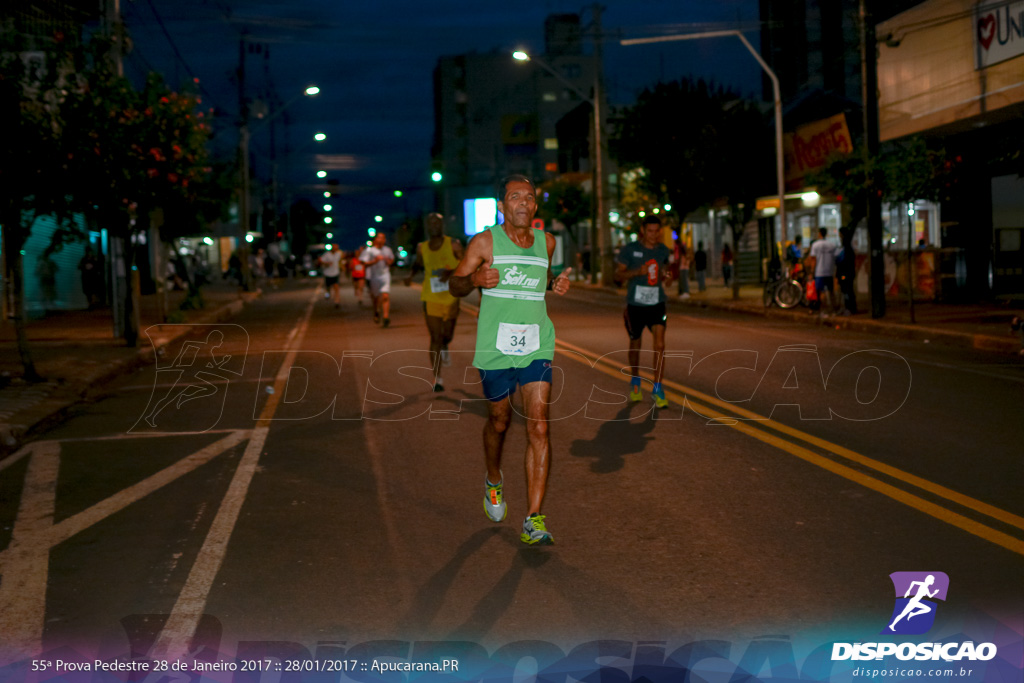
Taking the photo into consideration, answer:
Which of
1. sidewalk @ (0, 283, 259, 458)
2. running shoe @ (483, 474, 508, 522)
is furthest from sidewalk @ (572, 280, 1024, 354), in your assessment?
sidewalk @ (0, 283, 259, 458)

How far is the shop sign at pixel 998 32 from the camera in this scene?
2228cm

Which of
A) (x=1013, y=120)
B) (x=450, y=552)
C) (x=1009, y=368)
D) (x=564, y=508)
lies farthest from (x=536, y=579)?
(x=1013, y=120)

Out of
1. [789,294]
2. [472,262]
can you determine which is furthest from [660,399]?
[789,294]

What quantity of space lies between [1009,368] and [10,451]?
37.0ft

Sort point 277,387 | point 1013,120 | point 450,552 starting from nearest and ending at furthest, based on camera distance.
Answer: point 450,552 → point 277,387 → point 1013,120

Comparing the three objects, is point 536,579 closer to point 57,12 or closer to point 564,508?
point 564,508

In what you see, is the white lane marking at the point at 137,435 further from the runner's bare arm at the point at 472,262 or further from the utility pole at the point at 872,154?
the utility pole at the point at 872,154

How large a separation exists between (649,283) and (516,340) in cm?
496

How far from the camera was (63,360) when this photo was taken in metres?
17.0

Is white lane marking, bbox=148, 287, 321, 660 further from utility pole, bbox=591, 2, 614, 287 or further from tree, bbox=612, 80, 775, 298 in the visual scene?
utility pole, bbox=591, 2, 614, 287

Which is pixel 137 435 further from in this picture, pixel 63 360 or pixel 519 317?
pixel 63 360

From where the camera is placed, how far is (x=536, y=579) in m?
5.45

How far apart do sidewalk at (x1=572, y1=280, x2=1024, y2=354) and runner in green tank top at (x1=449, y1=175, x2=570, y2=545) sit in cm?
1171

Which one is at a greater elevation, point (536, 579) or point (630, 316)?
point (630, 316)
